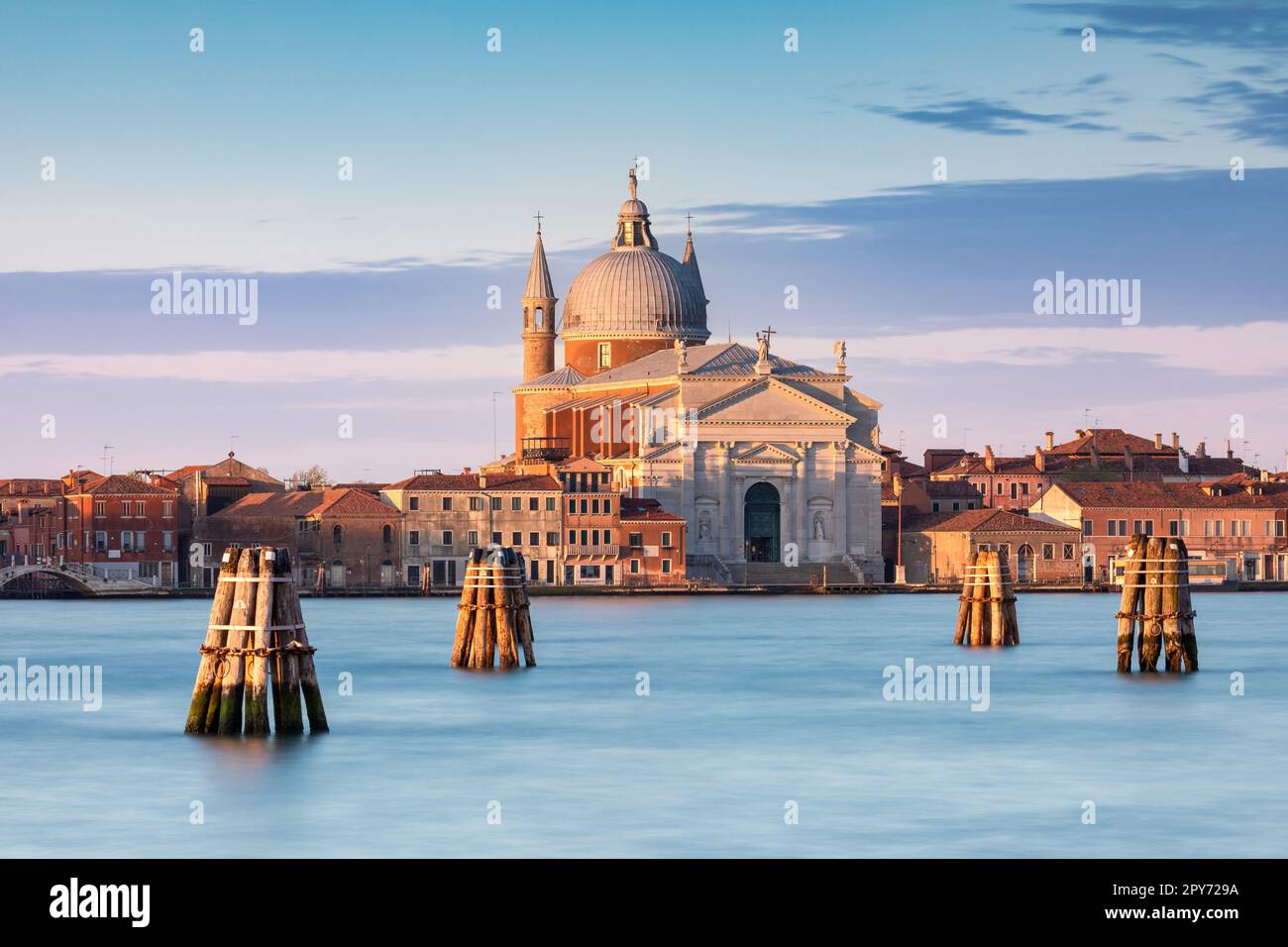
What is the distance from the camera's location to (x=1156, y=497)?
70000mm

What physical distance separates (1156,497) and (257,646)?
52.7 metres

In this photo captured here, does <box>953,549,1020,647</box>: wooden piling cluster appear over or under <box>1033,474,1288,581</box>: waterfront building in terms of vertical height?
under

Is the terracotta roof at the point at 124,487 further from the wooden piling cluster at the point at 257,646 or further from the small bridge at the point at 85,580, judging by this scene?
the wooden piling cluster at the point at 257,646

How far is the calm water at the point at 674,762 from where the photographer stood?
750 inches

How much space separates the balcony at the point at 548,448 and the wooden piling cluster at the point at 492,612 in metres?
39.3

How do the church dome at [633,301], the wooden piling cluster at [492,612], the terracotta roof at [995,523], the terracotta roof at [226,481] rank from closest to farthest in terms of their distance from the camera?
the wooden piling cluster at [492,612] < the terracotta roof at [995,523] < the terracotta roof at [226,481] < the church dome at [633,301]

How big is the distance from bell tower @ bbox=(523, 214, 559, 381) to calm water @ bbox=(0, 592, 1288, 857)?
4268 centimetres

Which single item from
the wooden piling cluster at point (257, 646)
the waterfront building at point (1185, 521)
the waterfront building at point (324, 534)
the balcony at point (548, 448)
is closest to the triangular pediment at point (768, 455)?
the balcony at point (548, 448)

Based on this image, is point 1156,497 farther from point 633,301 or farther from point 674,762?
point 674,762

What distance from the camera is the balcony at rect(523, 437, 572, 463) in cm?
7475

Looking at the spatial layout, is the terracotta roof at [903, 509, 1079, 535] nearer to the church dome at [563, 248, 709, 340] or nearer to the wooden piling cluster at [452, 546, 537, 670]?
the church dome at [563, 248, 709, 340]

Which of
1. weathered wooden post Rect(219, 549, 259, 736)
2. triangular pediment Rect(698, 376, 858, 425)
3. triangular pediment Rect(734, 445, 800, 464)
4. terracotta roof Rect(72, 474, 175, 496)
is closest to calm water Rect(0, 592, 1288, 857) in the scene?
weathered wooden post Rect(219, 549, 259, 736)
